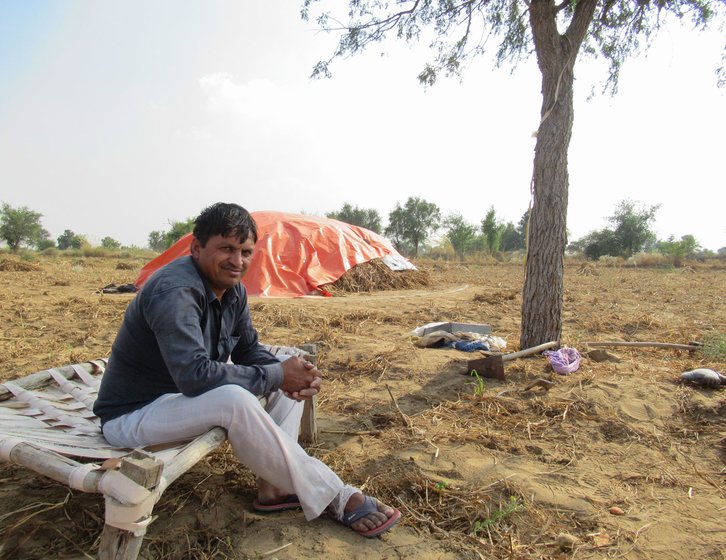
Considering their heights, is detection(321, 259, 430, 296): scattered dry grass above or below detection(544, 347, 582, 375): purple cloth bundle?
above

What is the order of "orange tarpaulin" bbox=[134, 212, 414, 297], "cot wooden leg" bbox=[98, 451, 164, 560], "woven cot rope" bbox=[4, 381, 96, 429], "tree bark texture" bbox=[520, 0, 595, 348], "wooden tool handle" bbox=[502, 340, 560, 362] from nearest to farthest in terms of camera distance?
1. "cot wooden leg" bbox=[98, 451, 164, 560]
2. "woven cot rope" bbox=[4, 381, 96, 429]
3. "wooden tool handle" bbox=[502, 340, 560, 362]
4. "tree bark texture" bbox=[520, 0, 595, 348]
5. "orange tarpaulin" bbox=[134, 212, 414, 297]

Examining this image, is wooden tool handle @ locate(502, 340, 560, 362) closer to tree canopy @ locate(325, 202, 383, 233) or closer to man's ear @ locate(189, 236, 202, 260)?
man's ear @ locate(189, 236, 202, 260)

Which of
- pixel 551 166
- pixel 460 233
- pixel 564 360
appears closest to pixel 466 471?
pixel 564 360

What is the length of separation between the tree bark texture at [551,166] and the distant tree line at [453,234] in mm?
17745

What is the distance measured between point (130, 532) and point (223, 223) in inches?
44.4

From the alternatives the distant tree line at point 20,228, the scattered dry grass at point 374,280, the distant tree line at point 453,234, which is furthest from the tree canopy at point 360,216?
Answer: the scattered dry grass at point 374,280

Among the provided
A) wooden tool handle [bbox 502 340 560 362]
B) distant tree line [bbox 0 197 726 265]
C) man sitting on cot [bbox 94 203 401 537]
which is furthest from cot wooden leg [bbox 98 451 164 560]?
distant tree line [bbox 0 197 726 265]

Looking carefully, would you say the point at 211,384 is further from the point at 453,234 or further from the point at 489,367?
the point at 453,234

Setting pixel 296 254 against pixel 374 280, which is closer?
pixel 296 254

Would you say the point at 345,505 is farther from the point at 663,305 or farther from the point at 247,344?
the point at 663,305

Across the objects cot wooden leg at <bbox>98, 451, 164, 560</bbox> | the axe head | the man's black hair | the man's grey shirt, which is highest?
the man's black hair

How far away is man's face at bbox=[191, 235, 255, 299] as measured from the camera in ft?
6.49

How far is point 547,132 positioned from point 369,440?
302 cm

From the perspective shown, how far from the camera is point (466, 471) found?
91.6 inches
